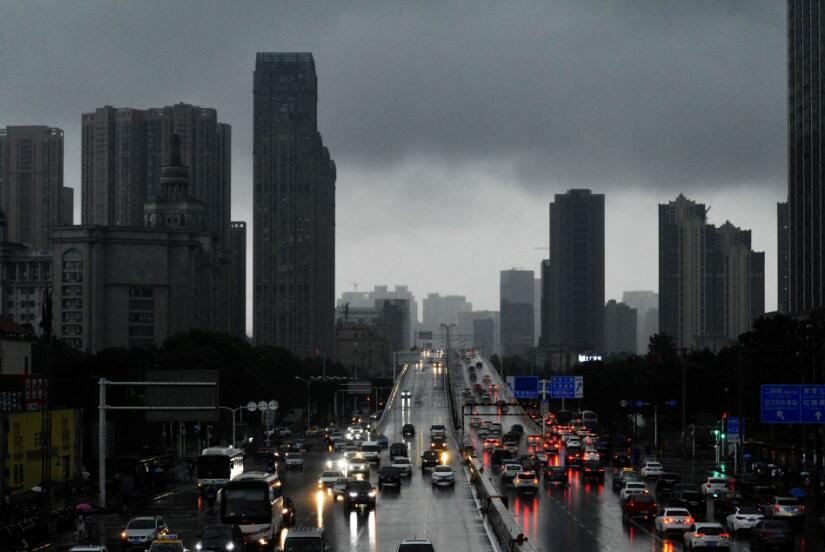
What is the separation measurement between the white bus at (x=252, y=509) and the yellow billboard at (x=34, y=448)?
23994 mm

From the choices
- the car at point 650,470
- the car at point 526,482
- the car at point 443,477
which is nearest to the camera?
the car at point 526,482

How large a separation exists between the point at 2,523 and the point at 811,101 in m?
165

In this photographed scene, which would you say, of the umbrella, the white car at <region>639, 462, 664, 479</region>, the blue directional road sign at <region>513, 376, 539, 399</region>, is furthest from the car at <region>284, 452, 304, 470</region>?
the umbrella

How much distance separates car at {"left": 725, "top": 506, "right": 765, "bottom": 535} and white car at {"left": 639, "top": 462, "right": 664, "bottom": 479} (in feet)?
99.6

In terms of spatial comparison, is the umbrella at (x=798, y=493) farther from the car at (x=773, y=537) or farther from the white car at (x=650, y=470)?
the car at (x=773, y=537)

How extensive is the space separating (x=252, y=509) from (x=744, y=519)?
65.0ft

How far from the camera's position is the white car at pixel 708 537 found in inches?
1687

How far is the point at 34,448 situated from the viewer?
72.0m

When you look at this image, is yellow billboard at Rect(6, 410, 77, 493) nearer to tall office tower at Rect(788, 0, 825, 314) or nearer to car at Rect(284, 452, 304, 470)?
car at Rect(284, 452, 304, 470)

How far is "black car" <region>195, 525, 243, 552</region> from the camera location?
40562 mm

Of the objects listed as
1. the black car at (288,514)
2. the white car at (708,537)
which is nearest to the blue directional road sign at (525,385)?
the black car at (288,514)

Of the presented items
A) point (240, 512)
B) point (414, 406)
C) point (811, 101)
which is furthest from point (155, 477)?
point (811, 101)

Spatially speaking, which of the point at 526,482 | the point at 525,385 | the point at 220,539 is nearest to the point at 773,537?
the point at 220,539

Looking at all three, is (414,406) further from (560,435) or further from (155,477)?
(155,477)
